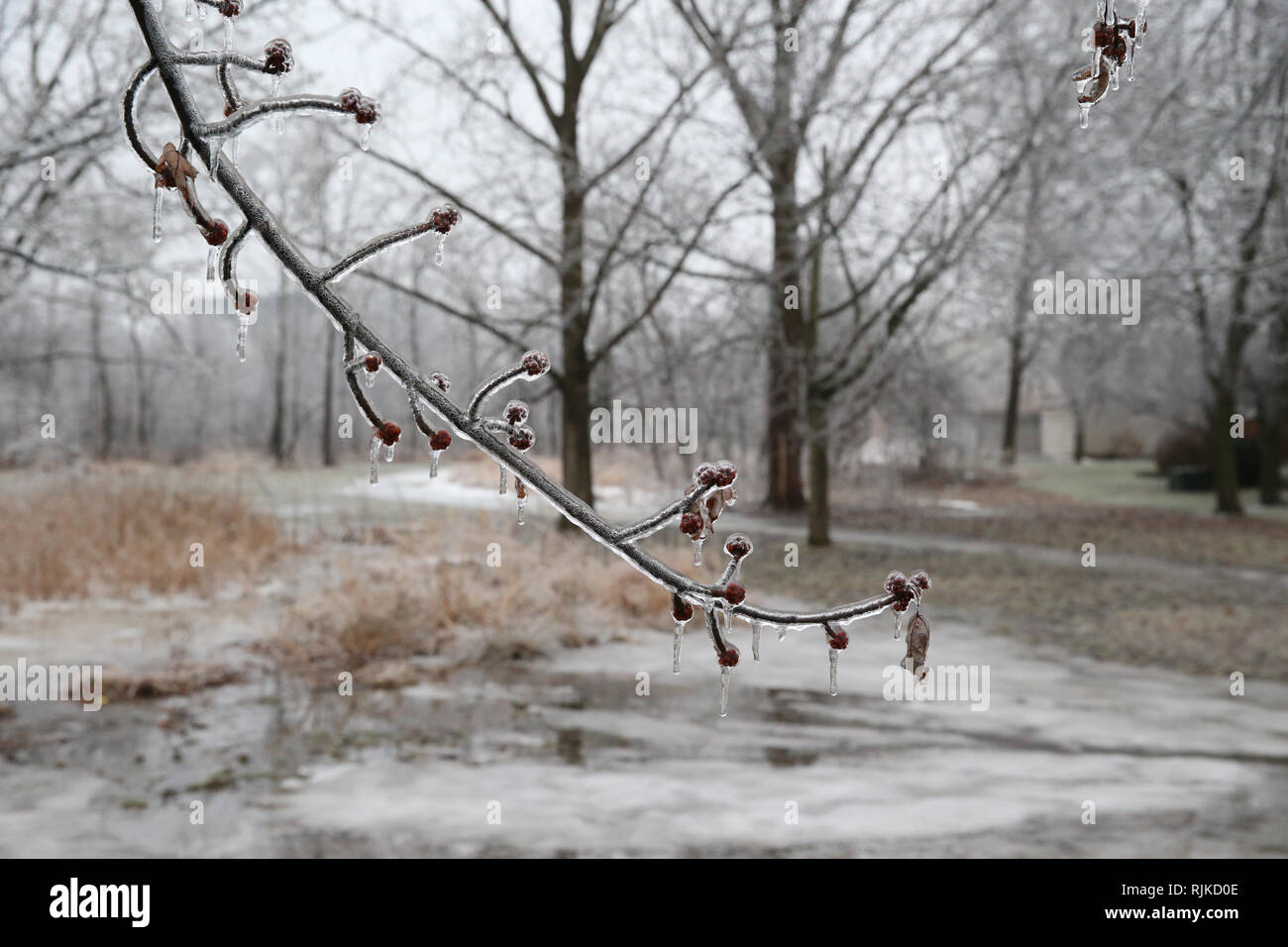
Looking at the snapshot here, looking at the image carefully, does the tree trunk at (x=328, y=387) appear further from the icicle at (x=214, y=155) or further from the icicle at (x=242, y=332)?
the icicle at (x=214, y=155)

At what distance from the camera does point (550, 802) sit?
457 cm

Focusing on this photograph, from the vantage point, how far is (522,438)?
808 mm

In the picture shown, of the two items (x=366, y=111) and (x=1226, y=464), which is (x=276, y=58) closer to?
(x=366, y=111)

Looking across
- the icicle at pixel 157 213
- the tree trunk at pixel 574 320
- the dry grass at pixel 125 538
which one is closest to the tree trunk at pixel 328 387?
the dry grass at pixel 125 538

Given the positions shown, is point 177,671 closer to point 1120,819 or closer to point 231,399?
point 1120,819

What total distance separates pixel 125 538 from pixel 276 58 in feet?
32.5

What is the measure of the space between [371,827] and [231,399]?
114ft

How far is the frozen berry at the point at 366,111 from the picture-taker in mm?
741

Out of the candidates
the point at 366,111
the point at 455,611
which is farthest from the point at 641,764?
the point at 366,111

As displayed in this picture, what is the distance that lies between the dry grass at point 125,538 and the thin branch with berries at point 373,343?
861cm

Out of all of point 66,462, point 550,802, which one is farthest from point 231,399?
point 550,802

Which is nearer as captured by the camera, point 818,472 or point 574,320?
point 574,320

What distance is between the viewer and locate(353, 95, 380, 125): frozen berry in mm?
741

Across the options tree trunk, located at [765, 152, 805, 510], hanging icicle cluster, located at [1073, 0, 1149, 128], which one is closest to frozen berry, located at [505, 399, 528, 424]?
hanging icicle cluster, located at [1073, 0, 1149, 128]
